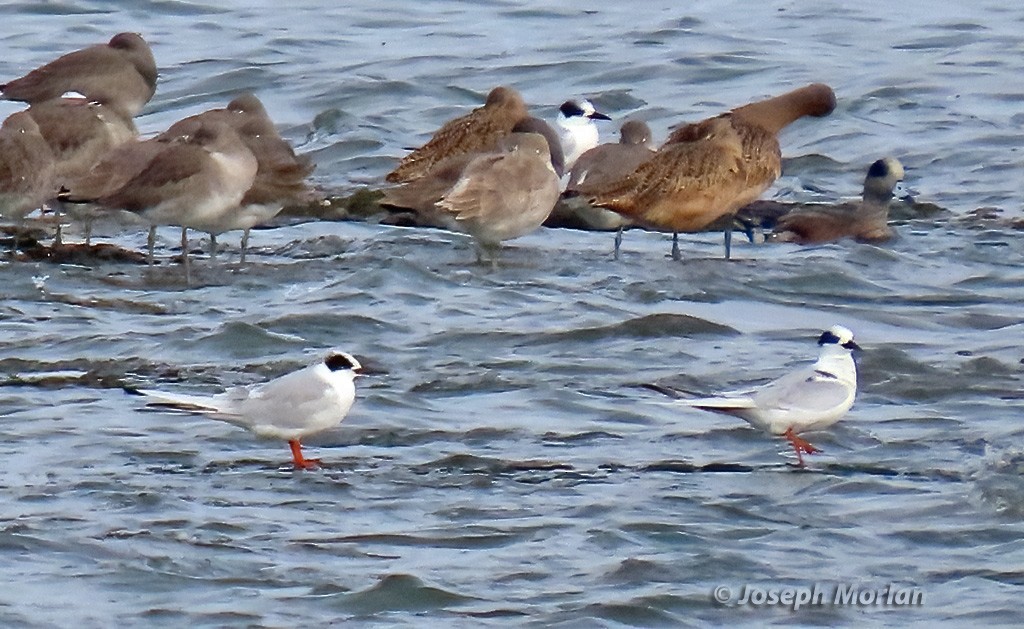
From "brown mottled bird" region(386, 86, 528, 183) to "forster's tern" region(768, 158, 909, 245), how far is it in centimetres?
201

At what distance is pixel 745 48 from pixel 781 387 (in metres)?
11.5

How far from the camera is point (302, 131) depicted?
54.8 feet

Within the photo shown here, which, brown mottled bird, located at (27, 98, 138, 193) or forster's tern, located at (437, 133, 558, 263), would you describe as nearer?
forster's tern, located at (437, 133, 558, 263)

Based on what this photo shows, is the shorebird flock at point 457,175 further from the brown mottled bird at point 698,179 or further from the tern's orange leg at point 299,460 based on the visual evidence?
the tern's orange leg at point 299,460

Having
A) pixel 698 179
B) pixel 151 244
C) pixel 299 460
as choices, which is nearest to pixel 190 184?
pixel 151 244

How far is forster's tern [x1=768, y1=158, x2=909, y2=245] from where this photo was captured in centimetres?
1300

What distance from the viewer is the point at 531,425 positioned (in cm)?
894

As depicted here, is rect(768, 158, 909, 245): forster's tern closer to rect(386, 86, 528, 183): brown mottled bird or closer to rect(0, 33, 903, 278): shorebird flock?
rect(0, 33, 903, 278): shorebird flock

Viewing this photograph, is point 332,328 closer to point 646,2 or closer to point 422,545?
point 422,545

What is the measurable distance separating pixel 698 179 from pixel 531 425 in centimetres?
394

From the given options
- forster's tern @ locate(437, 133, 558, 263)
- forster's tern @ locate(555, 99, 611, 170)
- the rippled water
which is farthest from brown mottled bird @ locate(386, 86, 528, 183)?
forster's tern @ locate(437, 133, 558, 263)

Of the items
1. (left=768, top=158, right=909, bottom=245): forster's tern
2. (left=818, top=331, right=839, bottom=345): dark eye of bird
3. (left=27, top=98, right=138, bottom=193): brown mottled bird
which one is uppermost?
(left=818, top=331, right=839, bottom=345): dark eye of bird

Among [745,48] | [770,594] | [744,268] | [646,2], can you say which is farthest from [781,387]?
[646,2]

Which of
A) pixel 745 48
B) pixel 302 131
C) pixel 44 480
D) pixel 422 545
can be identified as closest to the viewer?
pixel 422 545
